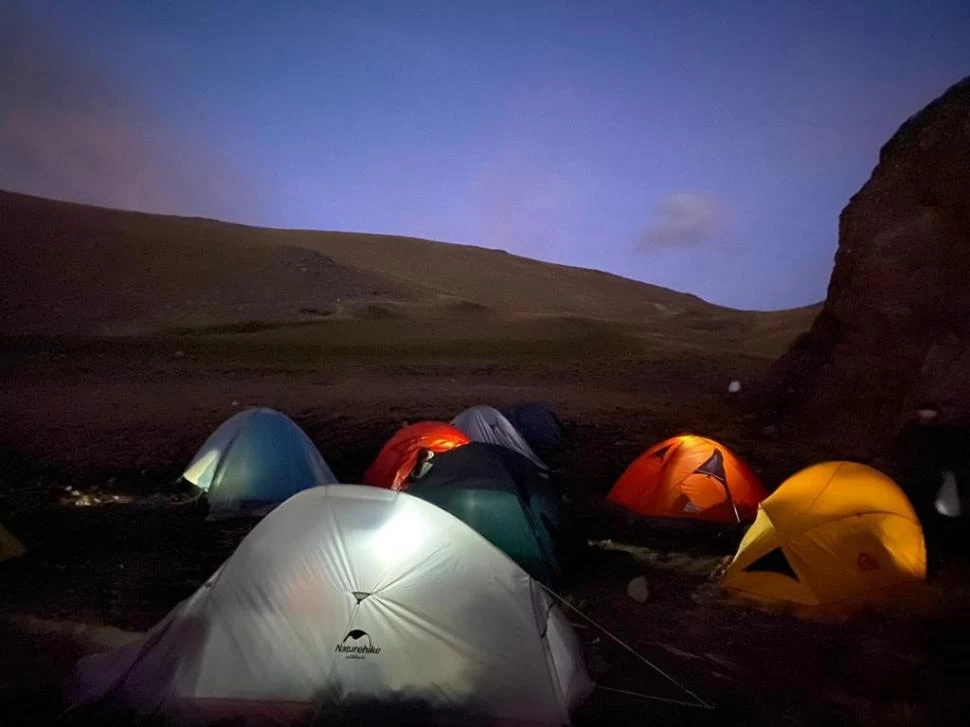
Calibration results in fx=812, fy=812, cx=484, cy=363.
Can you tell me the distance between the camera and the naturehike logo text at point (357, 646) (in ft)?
17.7

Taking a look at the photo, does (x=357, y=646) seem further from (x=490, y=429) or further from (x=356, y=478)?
(x=490, y=429)

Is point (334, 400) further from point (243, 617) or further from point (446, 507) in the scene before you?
point (243, 617)

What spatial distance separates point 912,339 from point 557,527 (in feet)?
30.2

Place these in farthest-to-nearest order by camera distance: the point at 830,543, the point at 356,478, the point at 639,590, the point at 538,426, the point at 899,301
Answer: the point at 538,426, the point at 899,301, the point at 356,478, the point at 639,590, the point at 830,543

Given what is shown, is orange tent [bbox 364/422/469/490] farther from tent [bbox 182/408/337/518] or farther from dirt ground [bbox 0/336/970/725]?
dirt ground [bbox 0/336/970/725]

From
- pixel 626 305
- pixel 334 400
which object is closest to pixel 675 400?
pixel 334 400

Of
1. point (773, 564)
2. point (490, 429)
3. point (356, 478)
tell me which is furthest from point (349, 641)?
point (490, 429)

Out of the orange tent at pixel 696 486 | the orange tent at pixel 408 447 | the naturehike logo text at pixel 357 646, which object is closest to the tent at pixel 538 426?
the orange tent at pixel 408 447

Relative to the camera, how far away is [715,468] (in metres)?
10.5

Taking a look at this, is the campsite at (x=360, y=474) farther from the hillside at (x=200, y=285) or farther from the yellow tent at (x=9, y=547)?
the hillside at (x=200, y=285)

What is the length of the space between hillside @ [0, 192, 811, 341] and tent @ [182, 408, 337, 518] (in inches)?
952

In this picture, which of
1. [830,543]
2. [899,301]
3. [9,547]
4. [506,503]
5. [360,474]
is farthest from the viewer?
[899,301]

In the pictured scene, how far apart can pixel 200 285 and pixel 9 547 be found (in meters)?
36.1

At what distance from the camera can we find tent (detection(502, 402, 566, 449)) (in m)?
15.4
